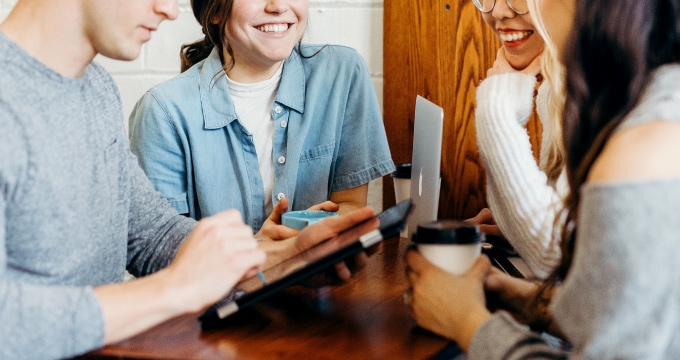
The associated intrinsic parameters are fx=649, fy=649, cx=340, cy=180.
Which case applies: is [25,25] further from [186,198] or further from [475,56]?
[475,56]

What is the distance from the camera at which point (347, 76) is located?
157 centimetres

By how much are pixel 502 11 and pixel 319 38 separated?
0.59 metres

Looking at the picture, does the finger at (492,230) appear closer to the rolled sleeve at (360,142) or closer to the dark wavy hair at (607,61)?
the rolled sleeve at (360,142)

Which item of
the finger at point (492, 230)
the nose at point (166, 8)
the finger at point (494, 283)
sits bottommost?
the finger at point (492, 230)

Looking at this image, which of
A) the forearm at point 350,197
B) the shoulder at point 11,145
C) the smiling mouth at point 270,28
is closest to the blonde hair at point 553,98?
the forearm at point 350,197

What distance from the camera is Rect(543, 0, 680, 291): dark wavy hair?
0.62 m

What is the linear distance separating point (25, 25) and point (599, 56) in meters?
0.66

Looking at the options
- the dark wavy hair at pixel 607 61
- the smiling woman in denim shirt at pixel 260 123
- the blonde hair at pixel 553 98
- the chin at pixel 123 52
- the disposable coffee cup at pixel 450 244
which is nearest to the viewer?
the dark wavy hair at pixel 607 61

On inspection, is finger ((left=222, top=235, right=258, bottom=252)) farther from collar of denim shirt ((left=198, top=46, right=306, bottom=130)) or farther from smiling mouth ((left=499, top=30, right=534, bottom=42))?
smiling mouth ((left=499, top=30, right=534, bottom=42))

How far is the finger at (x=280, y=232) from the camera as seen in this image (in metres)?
1.10

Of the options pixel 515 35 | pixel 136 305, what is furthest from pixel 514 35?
pixel 136 305

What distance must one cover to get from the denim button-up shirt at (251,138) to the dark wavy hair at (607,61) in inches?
35.0

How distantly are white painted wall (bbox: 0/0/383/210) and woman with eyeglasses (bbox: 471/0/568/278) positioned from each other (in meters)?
0.42

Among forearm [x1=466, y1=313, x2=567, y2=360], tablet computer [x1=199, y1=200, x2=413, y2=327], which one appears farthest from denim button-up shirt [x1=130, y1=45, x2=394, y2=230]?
forearm [x1=466, y1=313, x2=567, y2=360]
